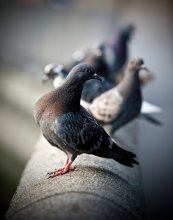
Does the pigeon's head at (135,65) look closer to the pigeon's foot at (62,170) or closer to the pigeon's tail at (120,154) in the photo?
the pigeon's tail at (120,154)

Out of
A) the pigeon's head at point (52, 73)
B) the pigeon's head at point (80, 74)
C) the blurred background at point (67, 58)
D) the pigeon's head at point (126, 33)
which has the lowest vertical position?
the blurred background at point (67, 58)

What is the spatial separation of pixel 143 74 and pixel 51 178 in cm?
408

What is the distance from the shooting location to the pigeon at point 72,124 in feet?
13.5

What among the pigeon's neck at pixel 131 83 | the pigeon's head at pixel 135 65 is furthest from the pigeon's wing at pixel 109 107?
the pigeon's head at pixel 135 65

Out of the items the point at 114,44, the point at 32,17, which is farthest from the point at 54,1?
the point at 114,44

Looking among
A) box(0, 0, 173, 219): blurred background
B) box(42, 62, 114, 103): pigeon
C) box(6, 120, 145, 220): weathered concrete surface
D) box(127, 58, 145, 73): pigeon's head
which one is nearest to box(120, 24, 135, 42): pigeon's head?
box(0, 0, 173, 219): blurred background

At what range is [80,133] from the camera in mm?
4188

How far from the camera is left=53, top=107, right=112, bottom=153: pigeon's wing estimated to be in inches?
161

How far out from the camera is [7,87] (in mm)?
9406

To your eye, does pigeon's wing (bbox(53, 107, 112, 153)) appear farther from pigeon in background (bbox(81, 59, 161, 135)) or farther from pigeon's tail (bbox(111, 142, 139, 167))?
pigeon in background (bbox(81, 59, 161, 135))

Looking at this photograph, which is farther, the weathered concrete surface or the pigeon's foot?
the pigeon's foot

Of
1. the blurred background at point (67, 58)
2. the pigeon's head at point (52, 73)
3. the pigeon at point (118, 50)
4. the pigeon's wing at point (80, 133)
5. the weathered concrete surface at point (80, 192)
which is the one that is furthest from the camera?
the pigeon at point (118, 50)

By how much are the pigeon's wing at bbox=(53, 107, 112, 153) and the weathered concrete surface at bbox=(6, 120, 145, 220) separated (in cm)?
26

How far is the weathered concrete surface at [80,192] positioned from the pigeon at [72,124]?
207 mm
